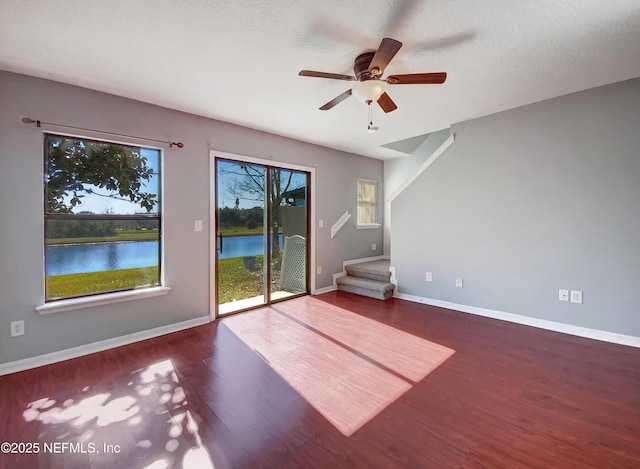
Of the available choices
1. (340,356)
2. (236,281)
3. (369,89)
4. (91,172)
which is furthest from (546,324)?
(91,172)

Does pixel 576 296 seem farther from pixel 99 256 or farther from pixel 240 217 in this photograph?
pixel 99 256

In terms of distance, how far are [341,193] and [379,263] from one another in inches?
62.8

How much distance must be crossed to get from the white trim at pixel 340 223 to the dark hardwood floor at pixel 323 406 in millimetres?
2412

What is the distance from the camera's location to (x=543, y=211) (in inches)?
131

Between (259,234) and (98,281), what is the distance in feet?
6.36

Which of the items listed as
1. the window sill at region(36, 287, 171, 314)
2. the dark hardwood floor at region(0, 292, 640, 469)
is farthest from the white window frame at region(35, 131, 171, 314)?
the dark hardwood floor at region(0, 292, 640, 469)

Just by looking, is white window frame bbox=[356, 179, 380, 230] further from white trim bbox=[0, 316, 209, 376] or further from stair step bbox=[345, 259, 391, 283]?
white trim bbox=[0, 316, 209, 376]

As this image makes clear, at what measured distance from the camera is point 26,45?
7.04ft

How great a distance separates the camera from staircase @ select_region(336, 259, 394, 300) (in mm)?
4699

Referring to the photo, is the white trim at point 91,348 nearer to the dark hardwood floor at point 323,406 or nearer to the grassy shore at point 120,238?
the dark hardwood floor at point 323,406

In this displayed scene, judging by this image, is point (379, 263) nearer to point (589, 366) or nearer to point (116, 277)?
point (589, 366)

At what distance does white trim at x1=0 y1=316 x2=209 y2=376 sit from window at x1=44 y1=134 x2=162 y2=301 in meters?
0.51

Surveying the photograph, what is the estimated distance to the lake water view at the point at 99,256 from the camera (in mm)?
2738

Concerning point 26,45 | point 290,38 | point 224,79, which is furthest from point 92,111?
point 290,38
